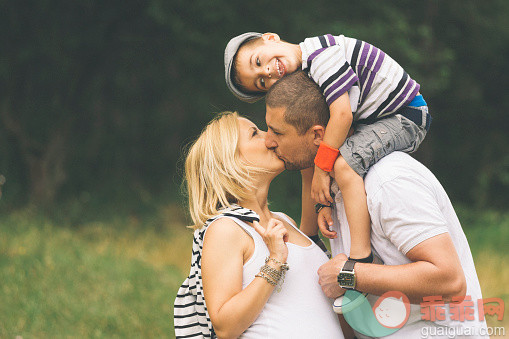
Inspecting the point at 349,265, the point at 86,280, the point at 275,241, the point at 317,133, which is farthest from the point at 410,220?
the point at 86,280

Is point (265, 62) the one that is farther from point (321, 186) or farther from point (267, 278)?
point (267, 278)

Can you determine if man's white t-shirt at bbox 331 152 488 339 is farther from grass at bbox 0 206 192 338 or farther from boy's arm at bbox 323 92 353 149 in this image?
grass at bbox 0 206 192 338

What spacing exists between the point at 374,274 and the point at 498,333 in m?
3.02

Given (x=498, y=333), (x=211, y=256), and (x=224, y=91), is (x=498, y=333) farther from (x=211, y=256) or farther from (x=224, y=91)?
(x=224, y=91)

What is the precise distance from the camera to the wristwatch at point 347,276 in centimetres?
234

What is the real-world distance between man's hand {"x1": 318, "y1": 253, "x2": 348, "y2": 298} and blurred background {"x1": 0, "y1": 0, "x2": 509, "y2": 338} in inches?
113

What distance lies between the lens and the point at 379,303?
2.44 m

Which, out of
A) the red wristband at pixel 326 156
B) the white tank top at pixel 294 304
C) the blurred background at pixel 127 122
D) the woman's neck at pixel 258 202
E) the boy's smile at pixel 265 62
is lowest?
the white tank top at pixel 294 304

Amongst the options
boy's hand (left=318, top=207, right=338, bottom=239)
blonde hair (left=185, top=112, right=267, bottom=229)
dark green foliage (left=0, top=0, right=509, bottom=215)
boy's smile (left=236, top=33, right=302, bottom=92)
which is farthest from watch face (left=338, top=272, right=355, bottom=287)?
dark green foliage (left=0, top=0, right=509, bottom=215)

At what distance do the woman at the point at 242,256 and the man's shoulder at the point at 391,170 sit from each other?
412 millimetres

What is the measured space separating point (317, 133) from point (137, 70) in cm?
674

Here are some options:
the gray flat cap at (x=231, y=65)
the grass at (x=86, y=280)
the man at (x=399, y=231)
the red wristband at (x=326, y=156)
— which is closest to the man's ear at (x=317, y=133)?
the man at (x=399, y=231)

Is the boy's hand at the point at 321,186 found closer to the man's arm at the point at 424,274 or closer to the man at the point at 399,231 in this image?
the man at the point at 399,231

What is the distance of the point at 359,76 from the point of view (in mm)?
2791
